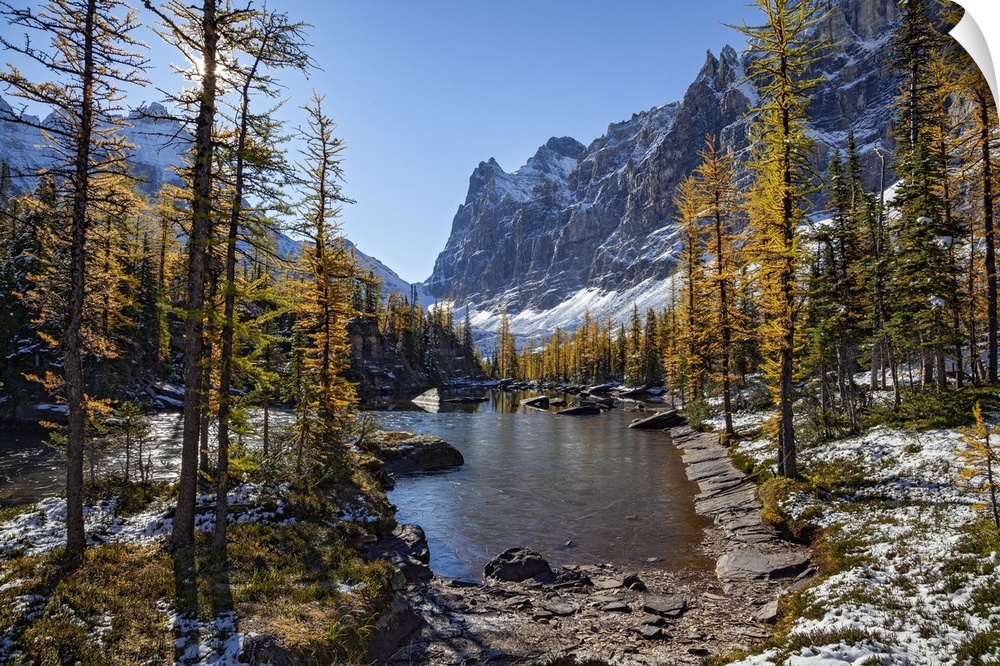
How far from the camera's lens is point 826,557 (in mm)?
12594

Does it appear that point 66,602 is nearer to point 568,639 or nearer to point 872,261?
point 568,639

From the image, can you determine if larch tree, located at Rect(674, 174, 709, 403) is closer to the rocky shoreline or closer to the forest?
the forest

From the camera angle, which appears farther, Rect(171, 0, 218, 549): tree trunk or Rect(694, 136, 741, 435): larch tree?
Rect(694, 136, 741, 435): larch tree

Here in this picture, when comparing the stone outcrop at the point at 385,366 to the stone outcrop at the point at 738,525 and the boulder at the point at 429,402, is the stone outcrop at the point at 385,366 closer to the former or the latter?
the boulder at the point at 429,402

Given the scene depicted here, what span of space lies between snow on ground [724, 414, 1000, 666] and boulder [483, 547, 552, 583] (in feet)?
22.3

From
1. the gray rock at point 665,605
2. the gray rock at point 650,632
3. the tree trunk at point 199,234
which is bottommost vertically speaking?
the gray rock at point 665,605

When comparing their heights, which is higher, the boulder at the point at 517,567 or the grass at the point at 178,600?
the grass at the point at 178,600

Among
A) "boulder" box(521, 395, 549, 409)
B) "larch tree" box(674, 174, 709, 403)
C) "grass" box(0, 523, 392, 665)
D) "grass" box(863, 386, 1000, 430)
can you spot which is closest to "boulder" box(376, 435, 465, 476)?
"grass" box(0, 523, 392, 665)

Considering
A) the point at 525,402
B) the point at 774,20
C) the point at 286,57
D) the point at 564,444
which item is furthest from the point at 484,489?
the point at 525,402

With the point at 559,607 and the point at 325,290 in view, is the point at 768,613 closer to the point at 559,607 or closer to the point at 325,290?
the point at 559,607

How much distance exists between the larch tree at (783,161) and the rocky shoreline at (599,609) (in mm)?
6059

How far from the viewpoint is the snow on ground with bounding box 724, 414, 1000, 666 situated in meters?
7.47

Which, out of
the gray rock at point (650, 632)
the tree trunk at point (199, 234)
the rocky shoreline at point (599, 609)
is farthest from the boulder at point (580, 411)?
the tree trunk at point (199, 234)

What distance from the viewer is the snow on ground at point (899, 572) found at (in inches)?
294
